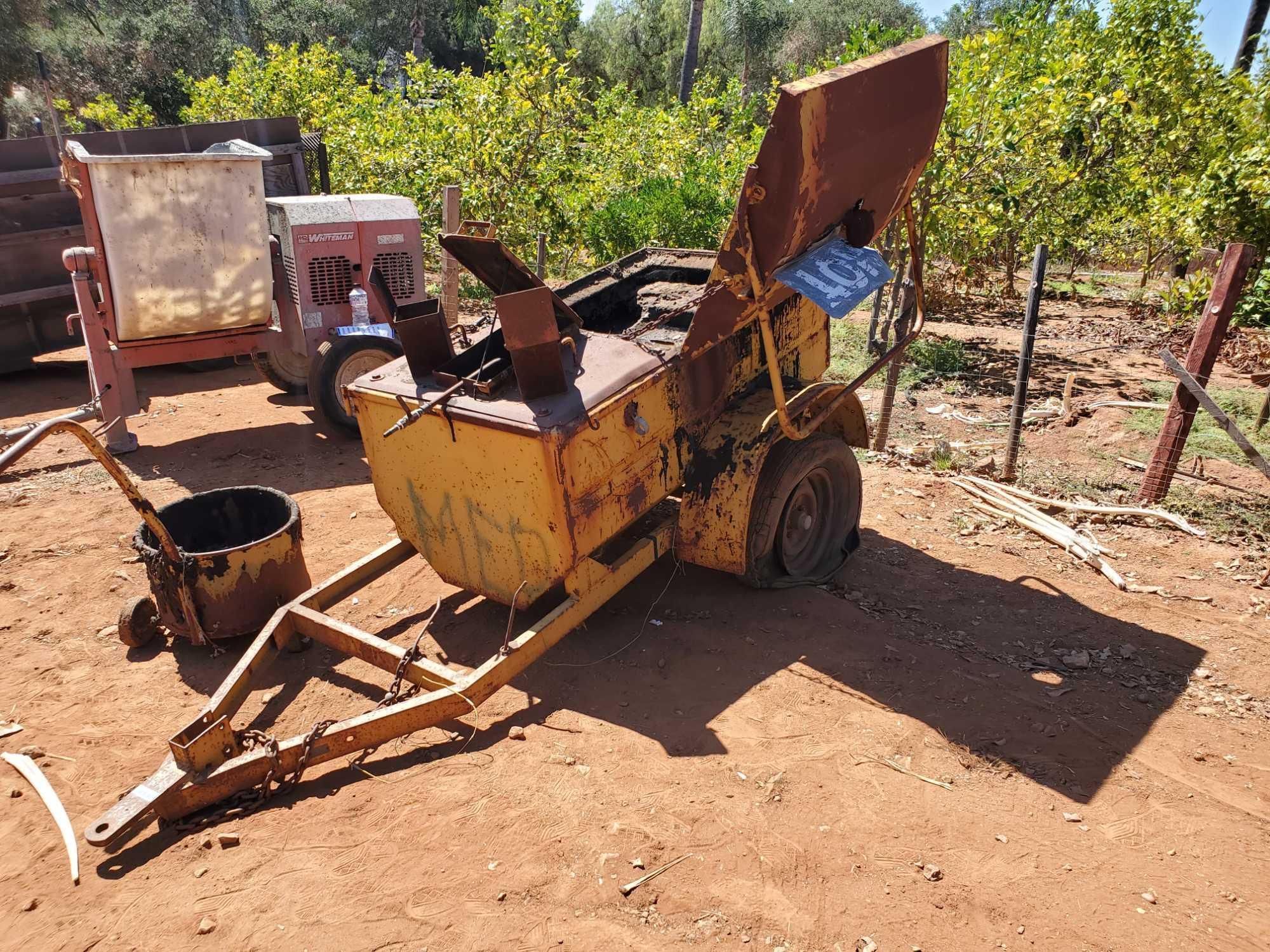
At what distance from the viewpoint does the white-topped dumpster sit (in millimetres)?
6309

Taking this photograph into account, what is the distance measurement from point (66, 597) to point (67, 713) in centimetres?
129

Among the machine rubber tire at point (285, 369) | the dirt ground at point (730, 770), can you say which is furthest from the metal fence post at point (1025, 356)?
the machine rubber tire at point (285, 369)

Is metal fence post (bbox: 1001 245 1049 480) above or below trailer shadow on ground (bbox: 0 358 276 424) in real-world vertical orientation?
above

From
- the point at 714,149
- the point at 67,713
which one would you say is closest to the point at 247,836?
the point at 67,713

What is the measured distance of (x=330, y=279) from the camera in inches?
295

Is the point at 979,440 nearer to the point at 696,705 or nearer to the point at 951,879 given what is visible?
the point at 696,705

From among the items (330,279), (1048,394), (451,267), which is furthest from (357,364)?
(1048,394)

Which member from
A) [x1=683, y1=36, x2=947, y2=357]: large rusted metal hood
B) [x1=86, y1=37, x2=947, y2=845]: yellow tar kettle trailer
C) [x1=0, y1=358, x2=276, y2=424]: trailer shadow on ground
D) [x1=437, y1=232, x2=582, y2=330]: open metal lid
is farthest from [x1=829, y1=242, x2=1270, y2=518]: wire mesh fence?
[x1=0, y1=358, x2=276, y2=424]: trailer shadow on ground

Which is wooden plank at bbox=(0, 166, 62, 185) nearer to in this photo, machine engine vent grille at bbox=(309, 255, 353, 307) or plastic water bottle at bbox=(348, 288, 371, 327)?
machine engine vent grille at bbox=(309, 255, 353, 307)

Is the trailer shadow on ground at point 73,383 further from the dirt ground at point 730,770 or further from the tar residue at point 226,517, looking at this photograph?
the tar residue at point 226,517

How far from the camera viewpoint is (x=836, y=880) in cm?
309

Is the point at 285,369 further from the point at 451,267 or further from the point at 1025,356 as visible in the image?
the point at 1025,356

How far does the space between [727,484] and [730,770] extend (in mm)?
1437

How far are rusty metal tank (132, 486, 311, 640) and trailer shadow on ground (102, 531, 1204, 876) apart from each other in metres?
0.25
